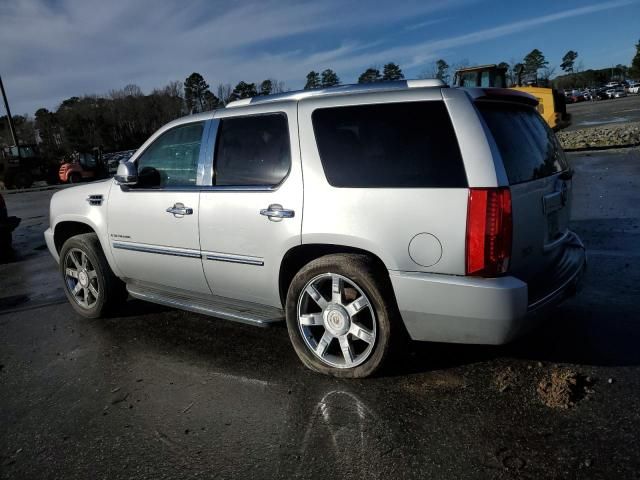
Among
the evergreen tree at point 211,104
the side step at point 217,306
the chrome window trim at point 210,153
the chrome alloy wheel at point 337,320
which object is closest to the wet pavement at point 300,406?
the chrome alloy wheel at point 337,320

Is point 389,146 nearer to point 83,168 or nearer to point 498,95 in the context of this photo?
point 498,95

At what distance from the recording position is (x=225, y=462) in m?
2.62

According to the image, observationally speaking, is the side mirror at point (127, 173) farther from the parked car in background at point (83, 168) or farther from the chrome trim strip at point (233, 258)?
the parked car in background at point (83, 168)

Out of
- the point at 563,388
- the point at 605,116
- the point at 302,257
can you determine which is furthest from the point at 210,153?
the point at 605,116

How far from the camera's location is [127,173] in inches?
168

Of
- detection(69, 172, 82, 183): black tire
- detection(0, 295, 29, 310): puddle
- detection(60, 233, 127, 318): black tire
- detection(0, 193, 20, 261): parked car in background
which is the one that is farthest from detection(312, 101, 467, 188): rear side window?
detection(69, 172, 82, 183): black tire

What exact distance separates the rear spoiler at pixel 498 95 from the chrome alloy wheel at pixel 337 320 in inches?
54.0

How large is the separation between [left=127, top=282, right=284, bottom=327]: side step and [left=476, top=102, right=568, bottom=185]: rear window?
1.86m

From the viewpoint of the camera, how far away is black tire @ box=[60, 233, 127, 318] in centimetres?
476

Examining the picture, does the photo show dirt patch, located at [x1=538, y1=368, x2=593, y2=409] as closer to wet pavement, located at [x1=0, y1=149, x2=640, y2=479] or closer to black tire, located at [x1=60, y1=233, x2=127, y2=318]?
wet pavement, located at [x1=0, y1=149, x2=640, y2=479]

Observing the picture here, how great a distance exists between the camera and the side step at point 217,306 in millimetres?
3629

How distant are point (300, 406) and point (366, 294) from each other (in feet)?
2.62

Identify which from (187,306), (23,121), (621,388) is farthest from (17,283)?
(23,121)

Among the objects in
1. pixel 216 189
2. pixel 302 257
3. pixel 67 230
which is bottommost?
pixel 302 257
